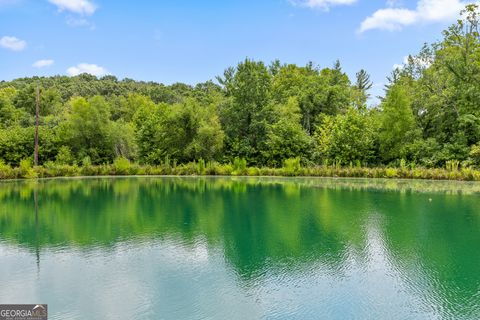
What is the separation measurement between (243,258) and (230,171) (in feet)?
64.8

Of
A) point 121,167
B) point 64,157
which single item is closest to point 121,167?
point 121,167

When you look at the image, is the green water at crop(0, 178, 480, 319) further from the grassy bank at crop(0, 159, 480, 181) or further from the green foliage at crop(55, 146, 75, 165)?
the green foliage at crop(55, 146, 75, 165)

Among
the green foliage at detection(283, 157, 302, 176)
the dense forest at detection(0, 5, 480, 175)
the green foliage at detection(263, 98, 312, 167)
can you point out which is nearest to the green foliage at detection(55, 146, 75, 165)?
the dense forest at detection(0, 5, 480, 175)

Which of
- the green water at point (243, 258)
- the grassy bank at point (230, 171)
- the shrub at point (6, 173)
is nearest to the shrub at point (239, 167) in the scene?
the grassy bank at point (230, 171)

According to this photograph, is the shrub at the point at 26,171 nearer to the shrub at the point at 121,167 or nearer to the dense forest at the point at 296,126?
the dense forest at the point at 296,126

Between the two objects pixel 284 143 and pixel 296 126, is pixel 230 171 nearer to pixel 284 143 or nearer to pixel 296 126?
pixel 284 143

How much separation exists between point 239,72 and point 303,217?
21.5 metres

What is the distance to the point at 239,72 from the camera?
3200 cm

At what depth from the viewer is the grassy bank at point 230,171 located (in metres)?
23.8

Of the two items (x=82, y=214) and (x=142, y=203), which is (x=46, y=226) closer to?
(x=82, y=214)

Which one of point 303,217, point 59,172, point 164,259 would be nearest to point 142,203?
point 303,217

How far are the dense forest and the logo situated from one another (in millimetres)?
22717

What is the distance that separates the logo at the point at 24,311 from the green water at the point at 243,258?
0.17 metres

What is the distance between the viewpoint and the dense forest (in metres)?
27.5
